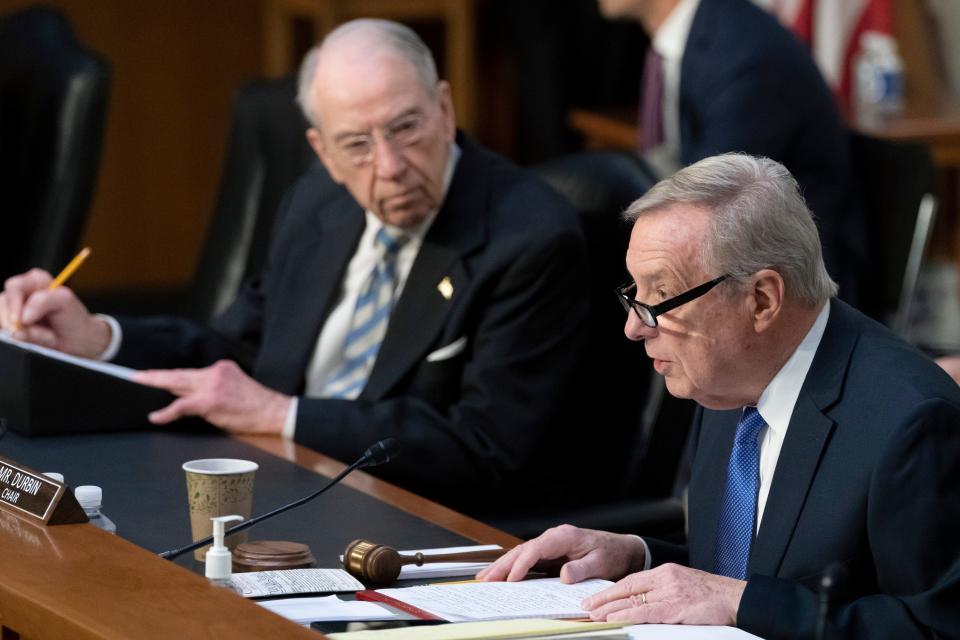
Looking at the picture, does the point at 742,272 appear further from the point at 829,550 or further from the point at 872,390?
the point at 829,550

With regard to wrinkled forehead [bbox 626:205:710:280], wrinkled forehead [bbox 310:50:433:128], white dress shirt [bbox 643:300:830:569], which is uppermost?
wrinkled forehead [bbox 310:50:433:128]

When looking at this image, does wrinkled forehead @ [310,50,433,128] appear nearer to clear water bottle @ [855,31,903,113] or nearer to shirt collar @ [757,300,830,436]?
shirt collar @ [757,300,830,436]

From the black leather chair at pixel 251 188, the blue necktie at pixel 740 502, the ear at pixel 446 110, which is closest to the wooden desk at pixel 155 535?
the blue necktie at pixel 740 502

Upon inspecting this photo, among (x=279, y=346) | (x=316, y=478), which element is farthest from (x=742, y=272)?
(x=279, y=346)

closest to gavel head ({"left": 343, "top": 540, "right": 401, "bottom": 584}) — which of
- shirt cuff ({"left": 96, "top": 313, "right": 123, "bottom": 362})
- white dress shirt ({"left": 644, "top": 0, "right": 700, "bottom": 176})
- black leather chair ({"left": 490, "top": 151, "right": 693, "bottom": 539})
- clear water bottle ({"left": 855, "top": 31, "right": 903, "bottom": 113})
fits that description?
black leather chair ({"left": 490, "top": 151, "right": 693, "bottom": 539})

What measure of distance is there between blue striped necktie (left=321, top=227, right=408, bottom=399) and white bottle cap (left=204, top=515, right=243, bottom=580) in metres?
1.14

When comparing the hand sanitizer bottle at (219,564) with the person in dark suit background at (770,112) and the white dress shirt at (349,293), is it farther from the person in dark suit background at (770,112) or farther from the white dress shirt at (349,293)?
the person in dark suit background at (770,112)

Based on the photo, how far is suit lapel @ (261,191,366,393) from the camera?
123 inches

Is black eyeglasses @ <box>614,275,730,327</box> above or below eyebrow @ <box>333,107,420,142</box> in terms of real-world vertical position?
below

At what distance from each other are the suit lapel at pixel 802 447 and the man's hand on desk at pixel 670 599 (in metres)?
0.12

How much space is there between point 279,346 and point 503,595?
1356 mm

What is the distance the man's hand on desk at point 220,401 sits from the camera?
272cm

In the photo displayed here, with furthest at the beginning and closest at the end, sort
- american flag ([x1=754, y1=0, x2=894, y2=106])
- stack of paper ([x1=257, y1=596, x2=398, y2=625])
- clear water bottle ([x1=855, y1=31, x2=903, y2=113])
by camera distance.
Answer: american flag ([x1=754, y1=0, x2=894, y2=106]), clear water bottle ([x1=855, y1=31, x2=903, y2=113]), stack of paper ([x1=257, y1=596, x2=398, y2=625])

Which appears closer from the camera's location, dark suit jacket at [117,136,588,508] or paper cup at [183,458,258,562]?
paper cup at [183,458,258,562]
